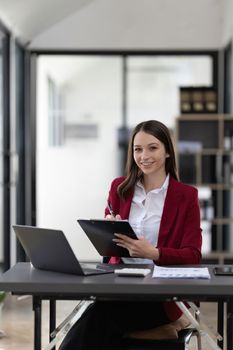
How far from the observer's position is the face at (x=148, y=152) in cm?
336

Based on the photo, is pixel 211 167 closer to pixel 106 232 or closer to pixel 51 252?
pixel 106 232

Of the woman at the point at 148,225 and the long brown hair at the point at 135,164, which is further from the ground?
the long brown hair at the point at 135,164

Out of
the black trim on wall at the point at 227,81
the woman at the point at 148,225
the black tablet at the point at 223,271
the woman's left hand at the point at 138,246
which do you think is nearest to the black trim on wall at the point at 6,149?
the black trim on wall at the point at 227,81

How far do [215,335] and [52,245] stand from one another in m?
0.84

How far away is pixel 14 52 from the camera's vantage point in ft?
25.5

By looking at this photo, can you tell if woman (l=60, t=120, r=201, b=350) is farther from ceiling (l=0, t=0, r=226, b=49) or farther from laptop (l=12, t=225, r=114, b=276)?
ceiling (l=0, t=0, r=226, b=49)

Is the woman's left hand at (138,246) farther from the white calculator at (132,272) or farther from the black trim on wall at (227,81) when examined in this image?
the black trim on wall at (227,81)

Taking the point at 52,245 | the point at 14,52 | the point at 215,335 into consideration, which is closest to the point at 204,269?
the point at 215,335

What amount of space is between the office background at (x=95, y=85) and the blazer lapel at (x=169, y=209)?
4888mm

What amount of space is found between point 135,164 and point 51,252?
29.8 inches

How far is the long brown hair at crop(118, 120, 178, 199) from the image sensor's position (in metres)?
3.38

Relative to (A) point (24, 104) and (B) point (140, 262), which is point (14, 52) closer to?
(A) point (24, 104)

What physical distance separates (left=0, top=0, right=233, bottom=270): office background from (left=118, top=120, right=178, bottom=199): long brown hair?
186 inches

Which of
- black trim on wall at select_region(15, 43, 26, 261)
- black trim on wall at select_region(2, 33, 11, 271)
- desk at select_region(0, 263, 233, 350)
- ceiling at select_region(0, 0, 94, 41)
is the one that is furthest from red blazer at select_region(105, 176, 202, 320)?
black trim on wall at select_region(15, 43, 26, 261)
